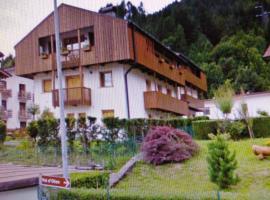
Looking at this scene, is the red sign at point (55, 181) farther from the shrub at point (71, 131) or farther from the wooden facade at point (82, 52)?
the wooden facade at point (82, 52)

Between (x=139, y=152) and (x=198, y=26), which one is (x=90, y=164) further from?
(x=198, y=26)

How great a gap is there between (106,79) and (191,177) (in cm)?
1214

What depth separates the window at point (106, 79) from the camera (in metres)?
22.6

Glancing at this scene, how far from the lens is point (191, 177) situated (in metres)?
11.5

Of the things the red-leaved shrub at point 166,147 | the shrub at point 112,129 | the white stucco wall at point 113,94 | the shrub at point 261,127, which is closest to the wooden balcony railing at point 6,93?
the white stucco wall at point 113,94

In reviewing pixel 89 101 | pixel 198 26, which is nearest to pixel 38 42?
pixel 89 101

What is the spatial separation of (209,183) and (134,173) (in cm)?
267

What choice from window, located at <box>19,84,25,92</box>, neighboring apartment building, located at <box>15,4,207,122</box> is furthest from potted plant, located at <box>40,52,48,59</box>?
window, located at <box>19,84,25,92</box>

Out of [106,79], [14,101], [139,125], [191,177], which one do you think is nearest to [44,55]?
[106,79]

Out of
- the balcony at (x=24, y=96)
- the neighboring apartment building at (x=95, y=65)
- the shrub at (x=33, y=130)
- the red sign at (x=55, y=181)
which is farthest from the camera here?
the balcony at (x=24, y=96)

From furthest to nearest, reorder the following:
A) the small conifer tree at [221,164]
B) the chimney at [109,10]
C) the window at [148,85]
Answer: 1. the window at [148,85]
2. the chimney at [109,10]
3. the small conifer tree at [221,164]

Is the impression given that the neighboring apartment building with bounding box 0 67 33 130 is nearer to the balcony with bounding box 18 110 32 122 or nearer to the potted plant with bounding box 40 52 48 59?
the balcony with bounding box 18 110 32 122

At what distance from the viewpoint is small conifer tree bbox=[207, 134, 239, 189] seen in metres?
9.99

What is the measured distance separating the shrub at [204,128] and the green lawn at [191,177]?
14.3 feet
